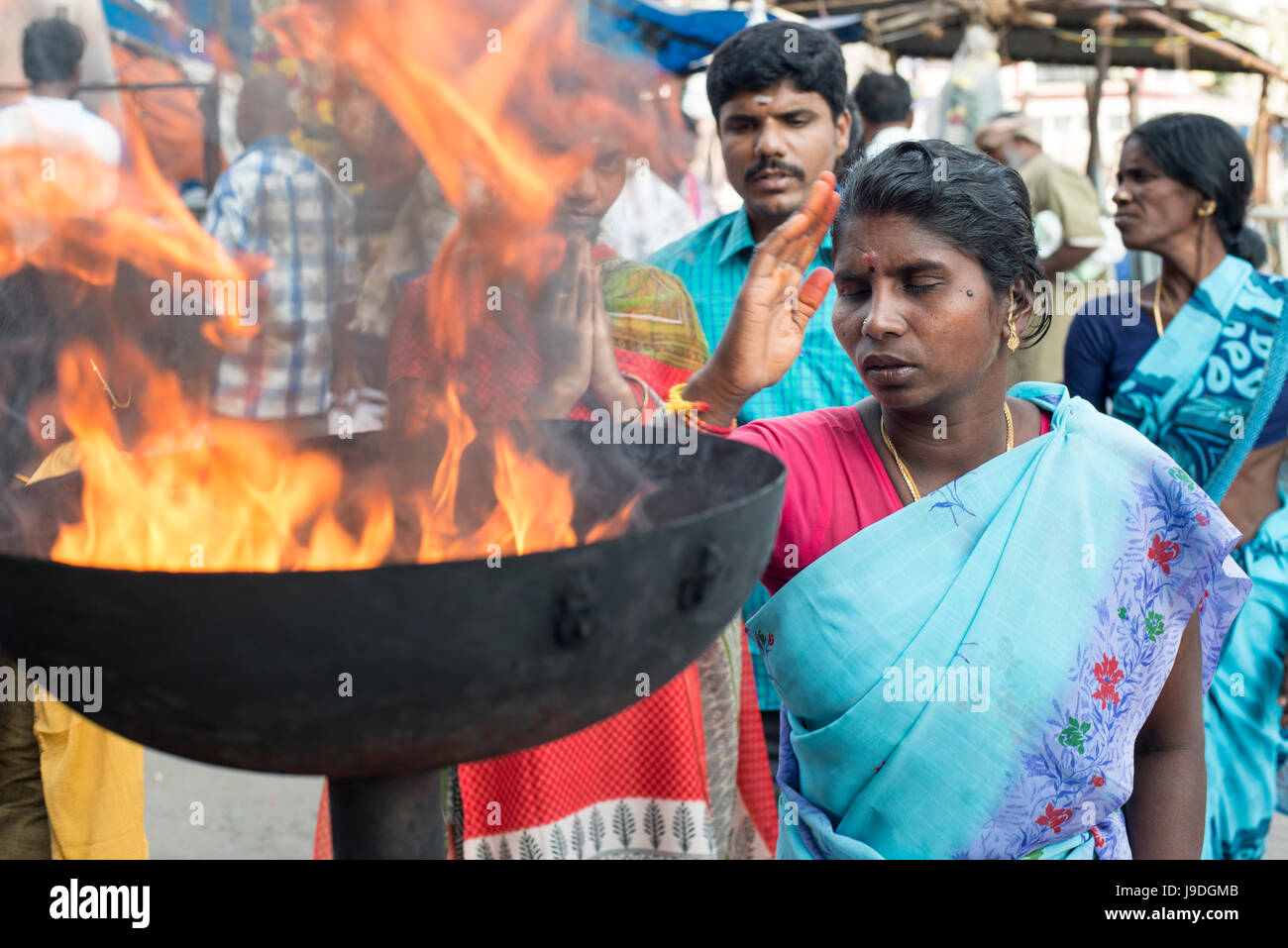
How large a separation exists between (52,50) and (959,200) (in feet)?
9.30

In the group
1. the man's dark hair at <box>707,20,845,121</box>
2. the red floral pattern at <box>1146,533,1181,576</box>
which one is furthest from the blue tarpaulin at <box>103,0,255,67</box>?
the red floral pattern at <box>1146,533,1181,576</box>

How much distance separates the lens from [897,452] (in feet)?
6.40

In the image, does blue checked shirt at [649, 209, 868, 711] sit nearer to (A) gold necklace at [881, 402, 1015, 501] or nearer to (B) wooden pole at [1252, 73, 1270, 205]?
(A) gold necklace at [881, 402, 1015, 501]

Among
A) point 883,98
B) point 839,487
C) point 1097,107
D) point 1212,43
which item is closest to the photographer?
point 839,487

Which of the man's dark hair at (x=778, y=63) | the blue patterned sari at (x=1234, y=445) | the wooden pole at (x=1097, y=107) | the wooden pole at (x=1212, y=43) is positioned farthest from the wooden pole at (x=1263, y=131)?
the man's dark hair at (x=778, y=63)

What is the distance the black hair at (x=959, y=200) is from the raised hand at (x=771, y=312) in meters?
0.12

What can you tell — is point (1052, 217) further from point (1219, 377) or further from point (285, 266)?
point (285, 266)

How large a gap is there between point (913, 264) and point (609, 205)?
A: 102 centimetres

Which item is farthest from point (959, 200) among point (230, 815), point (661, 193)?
point (661, 193)

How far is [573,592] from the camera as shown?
4.00ft

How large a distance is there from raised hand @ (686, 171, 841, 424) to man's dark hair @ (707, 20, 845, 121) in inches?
46.8

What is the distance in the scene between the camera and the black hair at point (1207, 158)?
362cm

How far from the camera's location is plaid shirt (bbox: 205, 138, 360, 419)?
9.06 ft
